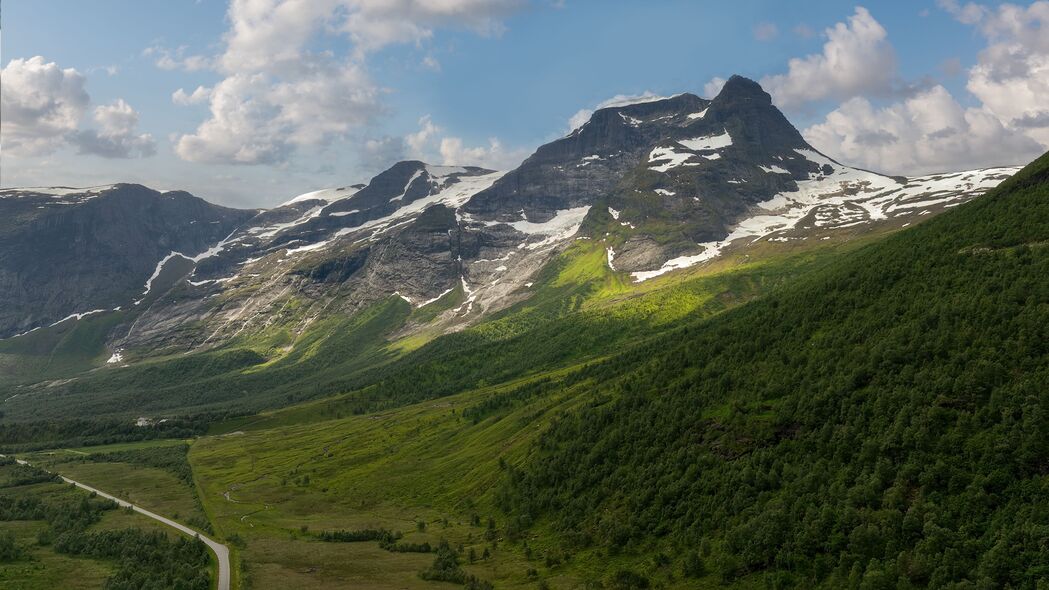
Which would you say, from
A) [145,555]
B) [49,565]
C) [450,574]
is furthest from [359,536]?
[49,565]

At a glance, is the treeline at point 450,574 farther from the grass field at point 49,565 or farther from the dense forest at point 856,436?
the grass field at point 49,565

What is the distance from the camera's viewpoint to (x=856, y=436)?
109 m

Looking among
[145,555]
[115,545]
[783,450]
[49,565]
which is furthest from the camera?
[115,545]

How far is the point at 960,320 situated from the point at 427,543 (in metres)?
116

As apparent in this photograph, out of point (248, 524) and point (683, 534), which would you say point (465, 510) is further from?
point (683, 534)

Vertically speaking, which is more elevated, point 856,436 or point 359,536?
point 856,436

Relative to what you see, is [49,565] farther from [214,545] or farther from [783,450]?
[783,450]

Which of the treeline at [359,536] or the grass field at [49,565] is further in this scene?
the treeline at [359,536]

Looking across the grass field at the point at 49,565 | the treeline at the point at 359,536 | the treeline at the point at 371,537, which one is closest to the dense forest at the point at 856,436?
the treeline at the point at 371,537

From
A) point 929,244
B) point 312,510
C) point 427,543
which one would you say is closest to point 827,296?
point 929,244

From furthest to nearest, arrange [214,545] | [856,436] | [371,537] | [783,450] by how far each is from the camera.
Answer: [371,537]
[214,545]
[783,450]
[856,436]

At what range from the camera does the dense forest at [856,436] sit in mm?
86312

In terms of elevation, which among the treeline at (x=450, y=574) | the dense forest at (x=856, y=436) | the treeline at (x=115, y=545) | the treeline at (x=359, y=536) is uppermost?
the dense forest at (x=856, y=436)

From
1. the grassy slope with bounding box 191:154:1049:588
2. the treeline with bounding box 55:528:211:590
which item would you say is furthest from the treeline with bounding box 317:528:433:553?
the treeline with bounding box 55:528:211:590
